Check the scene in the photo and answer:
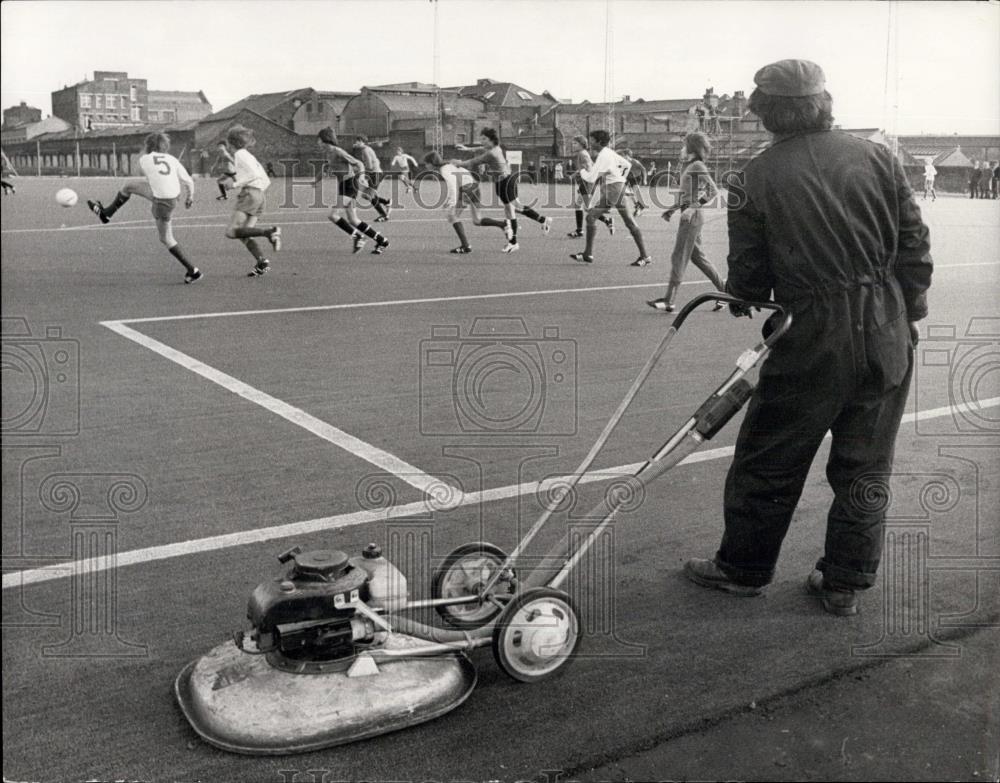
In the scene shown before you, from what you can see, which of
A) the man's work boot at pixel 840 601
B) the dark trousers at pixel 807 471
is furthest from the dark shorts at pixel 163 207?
the man's work boot at pixel 840 601

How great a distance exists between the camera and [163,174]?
3.59 metres

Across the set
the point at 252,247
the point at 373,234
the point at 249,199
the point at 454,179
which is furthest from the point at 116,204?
the point at 373,234

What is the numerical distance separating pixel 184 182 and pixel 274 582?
146cm

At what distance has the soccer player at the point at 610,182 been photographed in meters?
4.36

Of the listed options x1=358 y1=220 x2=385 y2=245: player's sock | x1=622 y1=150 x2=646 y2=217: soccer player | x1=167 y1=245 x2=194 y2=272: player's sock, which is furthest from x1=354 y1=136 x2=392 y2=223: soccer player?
x1=358 y1=220 x2=385 y2=245: player's sock

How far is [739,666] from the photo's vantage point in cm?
341

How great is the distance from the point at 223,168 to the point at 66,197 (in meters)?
0.73

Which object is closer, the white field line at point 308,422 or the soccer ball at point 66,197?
the soccer ball at point 66,197

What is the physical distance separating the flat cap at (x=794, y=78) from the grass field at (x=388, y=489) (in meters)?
1.01

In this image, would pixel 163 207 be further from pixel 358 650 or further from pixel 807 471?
pixel 807 471

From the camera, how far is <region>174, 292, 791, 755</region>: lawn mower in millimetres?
2928

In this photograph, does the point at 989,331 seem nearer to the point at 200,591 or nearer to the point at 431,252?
the point at 200,591

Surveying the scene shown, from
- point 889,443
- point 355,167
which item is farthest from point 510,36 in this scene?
point 889,443

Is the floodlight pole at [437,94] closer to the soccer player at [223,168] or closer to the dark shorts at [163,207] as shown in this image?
the soccer player at [223,168]
